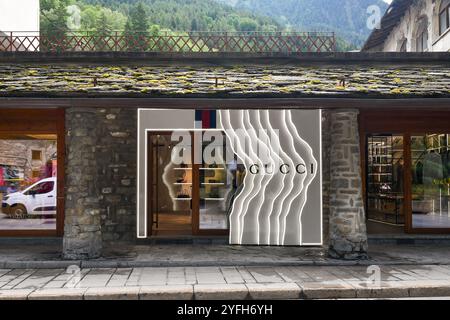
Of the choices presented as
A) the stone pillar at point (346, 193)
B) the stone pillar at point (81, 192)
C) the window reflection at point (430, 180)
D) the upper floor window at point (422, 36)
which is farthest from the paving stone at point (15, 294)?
the upper floor window at point (422, 36)

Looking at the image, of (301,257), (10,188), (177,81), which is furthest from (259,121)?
(10,188)

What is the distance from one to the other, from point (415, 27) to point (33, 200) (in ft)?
58.8

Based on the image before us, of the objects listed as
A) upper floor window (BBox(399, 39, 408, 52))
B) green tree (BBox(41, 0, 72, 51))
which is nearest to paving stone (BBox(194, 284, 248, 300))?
green tree (BBox(41, 0, 72, 51))

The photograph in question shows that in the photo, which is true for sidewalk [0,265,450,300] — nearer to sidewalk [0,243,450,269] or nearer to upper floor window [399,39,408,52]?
sidewalk [0,243,450,269]

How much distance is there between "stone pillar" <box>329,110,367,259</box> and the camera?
27.2ft

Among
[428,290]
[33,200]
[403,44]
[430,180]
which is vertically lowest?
[428,290]

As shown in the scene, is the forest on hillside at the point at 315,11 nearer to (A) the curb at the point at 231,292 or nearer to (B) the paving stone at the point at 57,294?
(A) the curb at the point at 231,292

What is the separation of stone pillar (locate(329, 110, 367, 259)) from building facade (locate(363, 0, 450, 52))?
10350mm

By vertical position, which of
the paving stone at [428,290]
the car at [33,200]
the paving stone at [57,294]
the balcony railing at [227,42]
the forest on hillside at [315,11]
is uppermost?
the forest on hillside at [315,11]

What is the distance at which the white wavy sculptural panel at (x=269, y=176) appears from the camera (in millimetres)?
9781

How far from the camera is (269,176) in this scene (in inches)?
392

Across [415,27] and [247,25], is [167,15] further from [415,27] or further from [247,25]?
[415,27]

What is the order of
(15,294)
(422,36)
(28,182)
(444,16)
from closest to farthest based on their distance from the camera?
(15,294)
(28,182)
(444,16)
(422,36)

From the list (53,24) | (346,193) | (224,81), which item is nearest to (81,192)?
(224,81)
